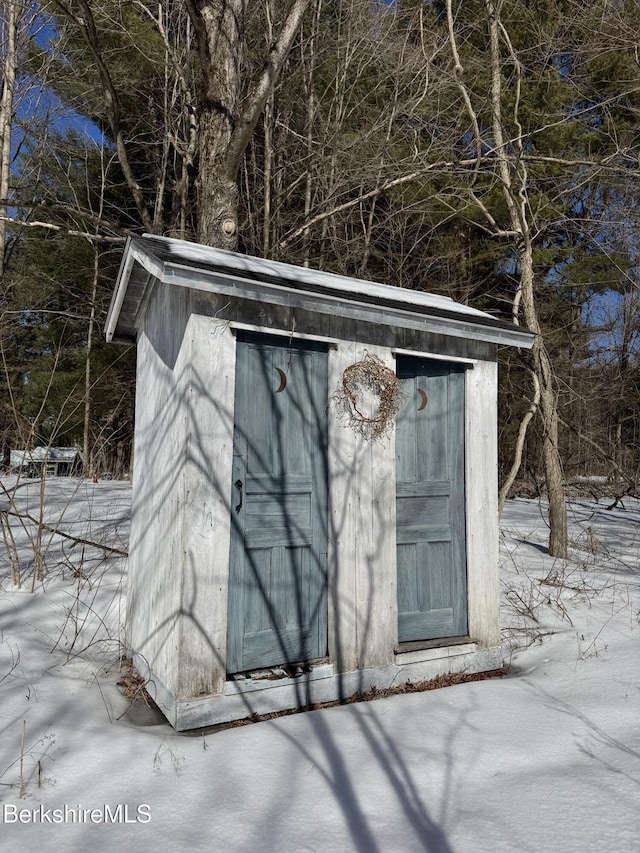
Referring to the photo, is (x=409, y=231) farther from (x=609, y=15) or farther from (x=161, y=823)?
(x=161, y=823)

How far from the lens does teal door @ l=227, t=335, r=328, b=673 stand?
360cm

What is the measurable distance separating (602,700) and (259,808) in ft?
6.92

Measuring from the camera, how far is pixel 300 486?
385 cm

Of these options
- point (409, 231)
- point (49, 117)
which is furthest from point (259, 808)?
point (49, 117)

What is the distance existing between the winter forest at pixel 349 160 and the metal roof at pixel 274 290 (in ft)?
6.46

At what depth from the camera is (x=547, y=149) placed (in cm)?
1346

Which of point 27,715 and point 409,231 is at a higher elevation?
point 409,231

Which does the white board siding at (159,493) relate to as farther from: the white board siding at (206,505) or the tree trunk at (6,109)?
the tree trunk at (6,109)

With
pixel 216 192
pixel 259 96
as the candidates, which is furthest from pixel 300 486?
pixel 259 96

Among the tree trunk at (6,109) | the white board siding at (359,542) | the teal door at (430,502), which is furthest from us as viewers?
the tree trunk at (6,109)

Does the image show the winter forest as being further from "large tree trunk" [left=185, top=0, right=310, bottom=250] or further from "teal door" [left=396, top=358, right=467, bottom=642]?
"teal door" [left=396, top=358, right=467, bottom=642]

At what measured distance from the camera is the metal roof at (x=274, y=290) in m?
3.41

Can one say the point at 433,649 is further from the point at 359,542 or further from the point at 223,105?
the point at 223,105

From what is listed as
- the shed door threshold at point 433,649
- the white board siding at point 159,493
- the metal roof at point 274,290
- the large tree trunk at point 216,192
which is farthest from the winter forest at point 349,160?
the shed door threshold at point 433,649
